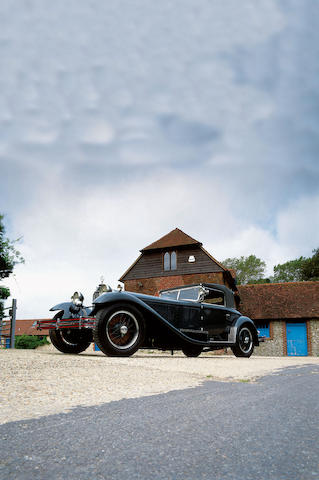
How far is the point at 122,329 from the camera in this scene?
329 inches

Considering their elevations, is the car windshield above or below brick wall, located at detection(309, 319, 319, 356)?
above

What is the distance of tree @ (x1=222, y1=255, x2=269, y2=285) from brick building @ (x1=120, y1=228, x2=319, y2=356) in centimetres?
1879

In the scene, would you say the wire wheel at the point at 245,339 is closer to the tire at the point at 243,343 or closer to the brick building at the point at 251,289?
the tire at the point at 243,343

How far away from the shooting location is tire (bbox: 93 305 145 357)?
8086 millimetres

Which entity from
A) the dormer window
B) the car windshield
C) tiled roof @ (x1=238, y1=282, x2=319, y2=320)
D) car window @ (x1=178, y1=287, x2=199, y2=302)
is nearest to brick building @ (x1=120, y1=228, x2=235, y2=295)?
the dormer window

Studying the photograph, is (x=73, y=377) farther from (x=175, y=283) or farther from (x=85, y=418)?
(x=175, y=283)

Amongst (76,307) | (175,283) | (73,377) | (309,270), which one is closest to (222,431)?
(73,377)

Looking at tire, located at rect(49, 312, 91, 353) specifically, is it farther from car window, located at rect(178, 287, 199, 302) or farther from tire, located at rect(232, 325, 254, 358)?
tire, located at rect(232, 325, 254, 358)

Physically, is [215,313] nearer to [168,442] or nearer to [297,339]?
[168,442]

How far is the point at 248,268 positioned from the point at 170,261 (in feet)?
77.3

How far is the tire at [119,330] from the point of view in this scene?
8086mm

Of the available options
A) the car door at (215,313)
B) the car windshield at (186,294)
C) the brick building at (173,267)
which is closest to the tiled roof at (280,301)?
the brick building at (173,267)

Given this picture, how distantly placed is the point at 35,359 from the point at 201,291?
533 centimetres

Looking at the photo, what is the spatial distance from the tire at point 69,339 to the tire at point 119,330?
1.95 meters
